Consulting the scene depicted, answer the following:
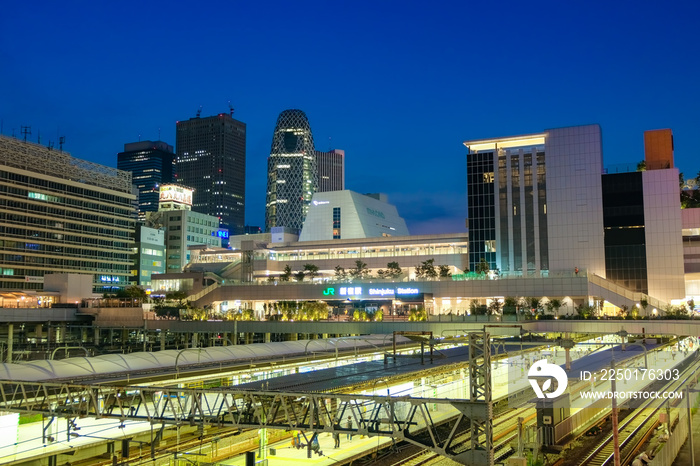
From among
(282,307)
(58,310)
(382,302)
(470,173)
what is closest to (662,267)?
(470,173)

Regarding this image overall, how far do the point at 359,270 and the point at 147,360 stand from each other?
87.8 m

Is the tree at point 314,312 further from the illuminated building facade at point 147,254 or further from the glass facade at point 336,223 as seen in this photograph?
the illuminated building facade at point 147,254

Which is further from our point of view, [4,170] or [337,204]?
[337,204]

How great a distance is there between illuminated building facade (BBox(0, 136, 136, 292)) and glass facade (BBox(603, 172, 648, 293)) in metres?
115

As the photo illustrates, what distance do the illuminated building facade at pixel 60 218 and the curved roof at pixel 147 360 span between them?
366 ft

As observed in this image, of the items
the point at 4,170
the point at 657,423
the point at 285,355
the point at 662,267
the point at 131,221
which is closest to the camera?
the point at 657,423

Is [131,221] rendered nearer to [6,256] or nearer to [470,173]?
[6,256]

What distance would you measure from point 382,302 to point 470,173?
27814mm

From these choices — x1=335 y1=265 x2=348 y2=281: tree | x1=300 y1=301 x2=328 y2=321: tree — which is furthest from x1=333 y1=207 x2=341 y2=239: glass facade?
x1=300 y1=301 x2=328 y2=321: tree

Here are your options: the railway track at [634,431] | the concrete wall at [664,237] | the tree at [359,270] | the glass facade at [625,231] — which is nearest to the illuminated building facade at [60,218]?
the tree at [359,270]

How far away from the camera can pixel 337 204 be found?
154 m

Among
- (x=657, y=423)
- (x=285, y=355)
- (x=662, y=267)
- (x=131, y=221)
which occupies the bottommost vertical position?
(x=657, y=423)

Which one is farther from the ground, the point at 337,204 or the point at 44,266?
the point at 337,204

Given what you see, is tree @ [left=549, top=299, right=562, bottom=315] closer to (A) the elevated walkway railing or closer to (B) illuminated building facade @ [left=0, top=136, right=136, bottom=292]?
(A) the elevated walkway railing
